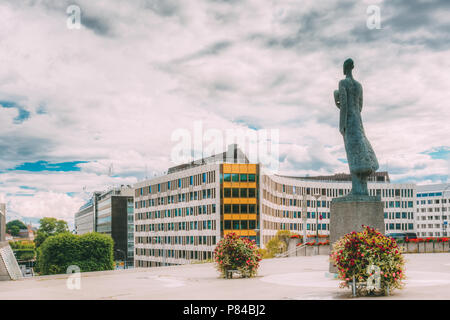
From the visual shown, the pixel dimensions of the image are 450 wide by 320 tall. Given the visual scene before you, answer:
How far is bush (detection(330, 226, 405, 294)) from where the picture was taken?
12086 millimetres

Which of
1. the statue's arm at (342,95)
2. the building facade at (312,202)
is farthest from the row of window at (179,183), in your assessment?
the statue's arm at (342,95)

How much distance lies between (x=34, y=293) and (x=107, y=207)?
5321 inches

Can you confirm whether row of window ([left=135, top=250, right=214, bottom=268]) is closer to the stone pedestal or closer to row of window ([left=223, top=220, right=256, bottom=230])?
row of window ([left=223, top=220, right=256, bottom=230])

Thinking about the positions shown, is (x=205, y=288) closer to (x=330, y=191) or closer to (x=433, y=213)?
(x=330, y=191)

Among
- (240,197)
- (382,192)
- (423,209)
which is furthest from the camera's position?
(423,209)

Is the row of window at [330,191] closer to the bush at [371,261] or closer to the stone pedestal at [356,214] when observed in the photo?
the stone pedestal at [356,214]

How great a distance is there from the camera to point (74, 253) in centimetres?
6994

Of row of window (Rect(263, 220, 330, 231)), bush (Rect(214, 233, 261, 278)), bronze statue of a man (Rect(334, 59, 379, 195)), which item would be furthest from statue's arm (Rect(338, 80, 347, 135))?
row of window (Rect(263, 220, 330, 231))

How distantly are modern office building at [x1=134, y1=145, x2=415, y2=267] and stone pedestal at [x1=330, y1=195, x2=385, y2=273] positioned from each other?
44.9m

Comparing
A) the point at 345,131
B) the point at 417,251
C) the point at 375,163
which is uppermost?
the point at 345,131
